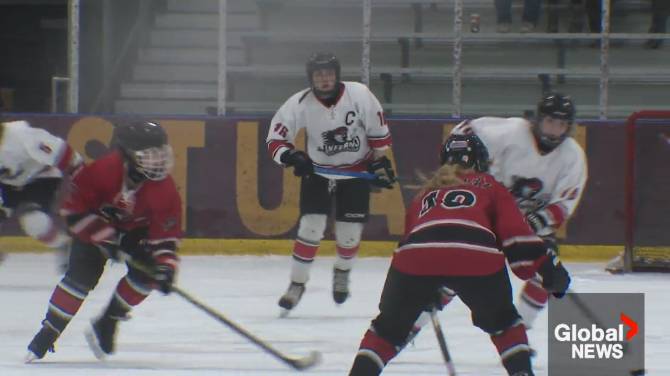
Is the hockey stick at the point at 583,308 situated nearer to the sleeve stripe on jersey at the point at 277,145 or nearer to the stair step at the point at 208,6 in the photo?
the sleeve stripe on jersey at the point at 277,145

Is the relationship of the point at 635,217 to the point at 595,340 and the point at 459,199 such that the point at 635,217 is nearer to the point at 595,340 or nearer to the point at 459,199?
the point at 595,340

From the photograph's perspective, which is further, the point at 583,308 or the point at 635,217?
the point at 635,217

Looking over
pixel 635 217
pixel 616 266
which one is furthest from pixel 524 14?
pixel 616 266

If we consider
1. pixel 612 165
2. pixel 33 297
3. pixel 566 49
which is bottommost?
pixel 33 297

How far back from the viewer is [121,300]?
4719 millimetres

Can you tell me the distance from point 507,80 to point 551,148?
471 cm

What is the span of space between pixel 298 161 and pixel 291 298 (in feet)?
2.08

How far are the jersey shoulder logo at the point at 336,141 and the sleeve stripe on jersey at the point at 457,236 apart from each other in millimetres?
2603

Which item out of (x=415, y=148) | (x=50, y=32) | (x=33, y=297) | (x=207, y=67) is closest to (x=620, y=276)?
(x=415, y=148)

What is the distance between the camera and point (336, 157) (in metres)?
6.21

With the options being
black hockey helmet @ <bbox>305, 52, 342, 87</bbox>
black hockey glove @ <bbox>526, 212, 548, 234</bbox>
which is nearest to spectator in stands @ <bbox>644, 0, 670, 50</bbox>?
black hockey helmet @ <bbox>305, 52, 342, 87</bbox>

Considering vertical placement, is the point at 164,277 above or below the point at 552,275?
below

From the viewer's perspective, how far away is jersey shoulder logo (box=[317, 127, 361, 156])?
6.20 metres

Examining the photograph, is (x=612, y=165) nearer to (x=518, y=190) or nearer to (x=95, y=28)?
(x=518, y=190)
